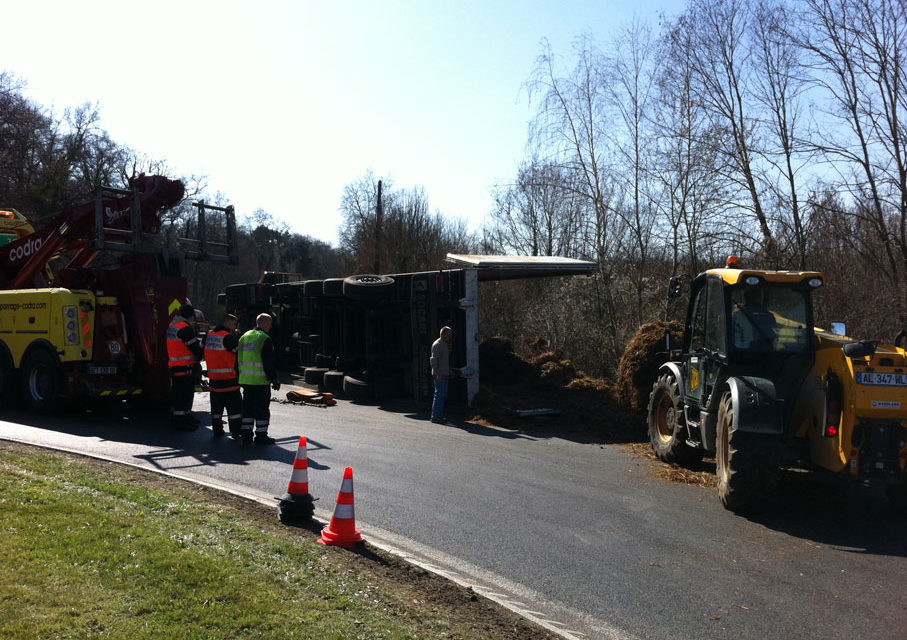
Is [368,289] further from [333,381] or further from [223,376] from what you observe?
[223,376]

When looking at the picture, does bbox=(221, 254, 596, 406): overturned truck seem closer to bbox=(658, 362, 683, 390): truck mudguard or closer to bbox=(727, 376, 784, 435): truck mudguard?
bbox=(658, 362, 683, 390): truck mudguard

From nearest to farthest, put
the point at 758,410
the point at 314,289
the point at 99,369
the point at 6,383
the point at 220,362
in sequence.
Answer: the point at 758,410, the point at 220,362, the point at 99,369, the point at 6,383, the point at 314,289

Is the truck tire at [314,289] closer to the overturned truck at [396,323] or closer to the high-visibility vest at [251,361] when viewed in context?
the overturned truck at [396,323]

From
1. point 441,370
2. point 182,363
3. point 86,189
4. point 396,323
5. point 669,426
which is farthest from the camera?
point 86,189

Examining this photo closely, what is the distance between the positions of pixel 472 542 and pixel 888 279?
12.4 m

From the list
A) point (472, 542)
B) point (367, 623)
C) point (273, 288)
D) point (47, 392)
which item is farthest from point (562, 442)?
point (273, 288)

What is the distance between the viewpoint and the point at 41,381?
1264 centimetres

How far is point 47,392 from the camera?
1242cm

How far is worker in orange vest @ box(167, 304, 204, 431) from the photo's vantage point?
36.8 feet

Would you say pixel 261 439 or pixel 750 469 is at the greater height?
pixel 750 469

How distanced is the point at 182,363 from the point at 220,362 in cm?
69

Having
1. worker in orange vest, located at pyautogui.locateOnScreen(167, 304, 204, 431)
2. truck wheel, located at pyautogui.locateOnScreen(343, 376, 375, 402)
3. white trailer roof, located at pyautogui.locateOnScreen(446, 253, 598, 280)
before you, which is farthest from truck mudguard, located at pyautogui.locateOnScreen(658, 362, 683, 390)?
worker in orange vest, located at pyautogui.locateOnScreen(167, 304, 204, 431)

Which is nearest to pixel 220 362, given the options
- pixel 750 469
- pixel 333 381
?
pixel 333 381

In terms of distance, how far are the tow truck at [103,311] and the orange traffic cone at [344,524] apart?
7548 millimetres
